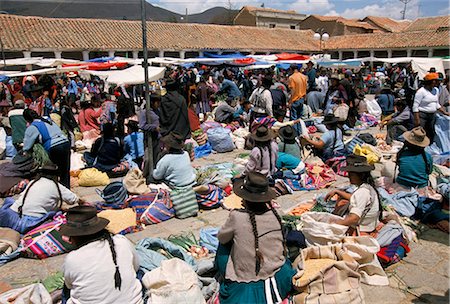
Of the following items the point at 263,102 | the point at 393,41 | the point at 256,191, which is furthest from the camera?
the point at 393,41

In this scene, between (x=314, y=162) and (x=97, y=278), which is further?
(x=314, y=162)

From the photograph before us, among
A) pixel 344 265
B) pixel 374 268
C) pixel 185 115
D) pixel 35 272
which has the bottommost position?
pixel 35 272

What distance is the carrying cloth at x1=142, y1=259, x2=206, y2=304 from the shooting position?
284 centimetres

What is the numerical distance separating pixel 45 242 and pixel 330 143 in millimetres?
4798

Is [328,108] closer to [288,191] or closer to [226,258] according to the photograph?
[288,191]

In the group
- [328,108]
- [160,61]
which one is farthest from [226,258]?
[160,61]

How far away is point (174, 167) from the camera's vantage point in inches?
197

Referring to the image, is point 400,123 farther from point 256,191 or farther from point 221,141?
point 256,191

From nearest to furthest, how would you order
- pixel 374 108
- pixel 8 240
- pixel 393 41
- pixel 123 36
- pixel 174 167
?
A: pixel 8 240 < pixel 174 167 < pixel 374 108 < pixel 123 36 < pixel 393 41

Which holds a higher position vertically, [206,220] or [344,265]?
[344,265]

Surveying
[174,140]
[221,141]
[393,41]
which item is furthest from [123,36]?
[174,140]

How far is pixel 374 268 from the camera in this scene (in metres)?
3.40

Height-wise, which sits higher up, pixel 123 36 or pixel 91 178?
pixel 123 36

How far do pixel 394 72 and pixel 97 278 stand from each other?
2150cm
